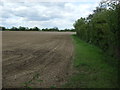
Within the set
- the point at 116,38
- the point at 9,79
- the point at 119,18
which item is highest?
the point at 119,18

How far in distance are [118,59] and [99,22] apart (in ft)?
26.8

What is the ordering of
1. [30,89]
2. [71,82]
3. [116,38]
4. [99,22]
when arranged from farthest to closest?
[99,22] → [116,38] → [71,82] → [30,89]

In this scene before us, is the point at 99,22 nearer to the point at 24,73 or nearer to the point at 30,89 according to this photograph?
the point at 24,73

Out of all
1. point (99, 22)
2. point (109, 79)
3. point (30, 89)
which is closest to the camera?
point (30, 89)

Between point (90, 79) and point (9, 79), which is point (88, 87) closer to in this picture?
point (90, 79)

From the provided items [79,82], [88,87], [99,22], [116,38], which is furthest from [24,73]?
[99,22]

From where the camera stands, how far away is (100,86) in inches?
294

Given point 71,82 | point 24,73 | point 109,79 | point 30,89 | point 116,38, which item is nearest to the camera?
point 30,89

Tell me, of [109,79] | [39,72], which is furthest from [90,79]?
[39,72]

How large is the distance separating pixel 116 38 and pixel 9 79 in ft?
18.3

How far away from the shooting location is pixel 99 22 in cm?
1897

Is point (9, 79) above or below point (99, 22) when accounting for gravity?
below

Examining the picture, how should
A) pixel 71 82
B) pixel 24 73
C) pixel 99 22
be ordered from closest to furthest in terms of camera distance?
pixel 71 82, pixel 24 73, pixel 99 22

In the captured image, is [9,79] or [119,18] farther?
[119,18]
